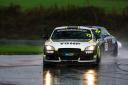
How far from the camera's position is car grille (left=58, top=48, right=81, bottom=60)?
23359 mm


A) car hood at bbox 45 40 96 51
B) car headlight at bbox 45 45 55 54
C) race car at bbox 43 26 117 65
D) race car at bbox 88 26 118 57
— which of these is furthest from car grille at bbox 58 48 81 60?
race car at bbox 88 26 118 57

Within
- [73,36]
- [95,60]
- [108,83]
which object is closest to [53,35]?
[73,36]

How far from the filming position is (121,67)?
23.5 meters

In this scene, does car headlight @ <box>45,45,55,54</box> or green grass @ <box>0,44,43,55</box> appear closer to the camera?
car headlight @ <box>45,45,55,54</box>

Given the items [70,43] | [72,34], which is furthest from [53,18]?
[70,43]

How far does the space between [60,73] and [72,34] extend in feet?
14.2

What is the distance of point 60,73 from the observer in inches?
824

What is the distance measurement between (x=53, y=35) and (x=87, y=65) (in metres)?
1.89

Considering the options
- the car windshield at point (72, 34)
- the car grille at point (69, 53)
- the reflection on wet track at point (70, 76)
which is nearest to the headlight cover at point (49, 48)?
the car grille at point (69, 53)

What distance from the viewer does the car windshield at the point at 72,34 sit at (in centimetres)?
2491

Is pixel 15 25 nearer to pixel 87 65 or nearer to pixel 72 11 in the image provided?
pixel 72 11

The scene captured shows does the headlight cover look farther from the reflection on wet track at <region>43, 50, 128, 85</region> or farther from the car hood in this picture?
the reflection on wet track at <region>43, 50, 128, 85</region>

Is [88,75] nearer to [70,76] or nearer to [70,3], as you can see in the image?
[70,76]

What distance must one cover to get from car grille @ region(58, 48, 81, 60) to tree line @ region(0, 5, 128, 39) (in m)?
34.2
